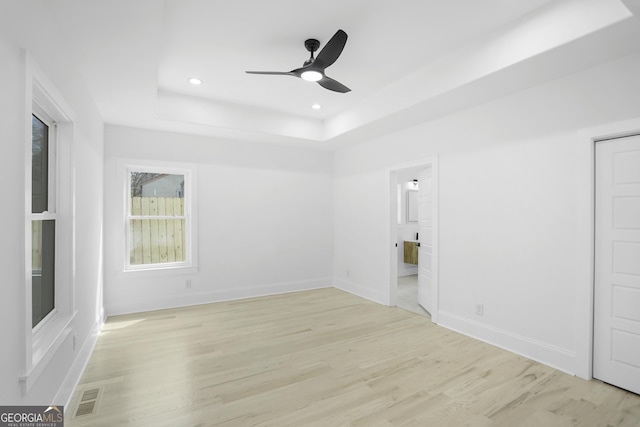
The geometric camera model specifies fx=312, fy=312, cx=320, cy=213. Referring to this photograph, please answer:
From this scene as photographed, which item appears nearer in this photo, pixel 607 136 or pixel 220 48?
pixel 607 136

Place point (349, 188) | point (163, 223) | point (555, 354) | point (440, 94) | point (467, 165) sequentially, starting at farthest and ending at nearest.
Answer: point (349, 188) → point (163, 223) → point (467, 165) → point (440, 94) → point (555, 354)

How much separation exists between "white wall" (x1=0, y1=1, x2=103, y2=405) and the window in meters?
1.49

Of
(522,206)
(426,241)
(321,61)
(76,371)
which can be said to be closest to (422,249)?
(426,241)

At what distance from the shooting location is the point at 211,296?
16.1ft

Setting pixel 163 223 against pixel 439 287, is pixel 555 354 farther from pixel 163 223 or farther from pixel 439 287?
pixel 163 223

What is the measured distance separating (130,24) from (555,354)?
4.34 m

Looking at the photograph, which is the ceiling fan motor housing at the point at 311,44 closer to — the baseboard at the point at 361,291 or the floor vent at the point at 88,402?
the floor vent at the point at 88,402

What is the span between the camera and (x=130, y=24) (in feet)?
7.05

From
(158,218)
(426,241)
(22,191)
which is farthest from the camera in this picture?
(158,218)

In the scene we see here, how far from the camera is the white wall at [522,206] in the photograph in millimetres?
2686

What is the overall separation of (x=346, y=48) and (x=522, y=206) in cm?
235

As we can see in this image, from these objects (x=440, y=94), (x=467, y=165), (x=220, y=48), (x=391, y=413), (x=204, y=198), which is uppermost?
(x=220, y=48)

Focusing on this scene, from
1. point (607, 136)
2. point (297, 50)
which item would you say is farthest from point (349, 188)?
point (607, 136)

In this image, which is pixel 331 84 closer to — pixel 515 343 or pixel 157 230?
pixel 515 343
